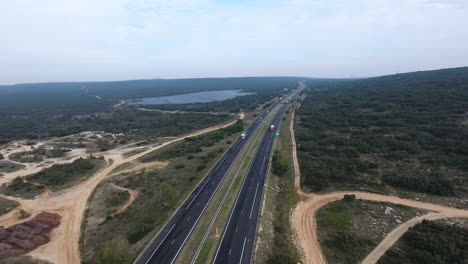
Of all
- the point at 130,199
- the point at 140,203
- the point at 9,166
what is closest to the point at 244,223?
the point at 140,203

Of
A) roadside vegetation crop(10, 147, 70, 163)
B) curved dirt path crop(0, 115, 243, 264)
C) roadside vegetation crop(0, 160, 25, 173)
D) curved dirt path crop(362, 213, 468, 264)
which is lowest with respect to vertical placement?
curved dirt path crop(0, 115, 243, 264)

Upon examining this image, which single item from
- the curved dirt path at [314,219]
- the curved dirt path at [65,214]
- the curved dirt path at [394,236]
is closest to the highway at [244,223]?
the curved dirt path at [314,219]

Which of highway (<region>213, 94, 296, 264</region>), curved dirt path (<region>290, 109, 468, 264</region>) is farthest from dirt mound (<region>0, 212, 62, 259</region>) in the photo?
curved dirt path (<region>290, 109, 468, 264</region>)

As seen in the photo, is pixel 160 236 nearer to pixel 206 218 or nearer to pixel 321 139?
pixel 206 218

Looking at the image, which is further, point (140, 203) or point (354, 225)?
point (140, 203)

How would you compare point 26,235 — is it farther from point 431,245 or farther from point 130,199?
point 431,245

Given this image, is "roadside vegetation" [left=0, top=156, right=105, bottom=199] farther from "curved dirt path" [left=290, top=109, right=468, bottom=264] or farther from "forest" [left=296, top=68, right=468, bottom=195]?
"forest" [left=296, top=68, right=468, bottom=195]

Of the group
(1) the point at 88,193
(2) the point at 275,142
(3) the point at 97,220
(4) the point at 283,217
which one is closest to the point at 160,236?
(3) the point at 97,220
